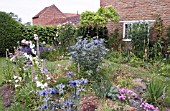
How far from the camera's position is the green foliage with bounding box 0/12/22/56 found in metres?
13.5

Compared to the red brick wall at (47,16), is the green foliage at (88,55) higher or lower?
Result: lower

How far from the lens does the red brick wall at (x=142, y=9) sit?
456 inches

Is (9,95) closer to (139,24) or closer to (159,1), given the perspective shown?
(139,24)

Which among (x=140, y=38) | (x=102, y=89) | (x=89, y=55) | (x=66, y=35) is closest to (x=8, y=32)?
(x=66, y=35)

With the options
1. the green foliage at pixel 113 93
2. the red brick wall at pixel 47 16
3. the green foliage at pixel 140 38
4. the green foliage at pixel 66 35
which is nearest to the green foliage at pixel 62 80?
the green foliage at pixel 113 93

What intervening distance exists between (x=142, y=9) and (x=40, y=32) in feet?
22.2

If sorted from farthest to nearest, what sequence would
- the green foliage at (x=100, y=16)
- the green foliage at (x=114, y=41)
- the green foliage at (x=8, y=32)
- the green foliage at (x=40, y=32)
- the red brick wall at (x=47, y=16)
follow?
the red brick wall at (x=47, y=16)
the green foliage at (x=40, y=32)
the green foliage at (x=8, y=32)
the green foliage at (x=114, y=41)
the green foliage at (x=100, y=16)

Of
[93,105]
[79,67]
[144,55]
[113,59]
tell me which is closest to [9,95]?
[79,67]

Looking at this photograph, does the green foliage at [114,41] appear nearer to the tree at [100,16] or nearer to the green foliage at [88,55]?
the tree at [100,16]

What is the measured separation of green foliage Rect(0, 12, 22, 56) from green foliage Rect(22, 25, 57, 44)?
0.57m

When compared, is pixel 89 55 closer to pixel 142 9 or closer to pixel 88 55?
pixel 88 55

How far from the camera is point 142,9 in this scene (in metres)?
12.5

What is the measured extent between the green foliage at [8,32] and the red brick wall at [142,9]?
5.86 m

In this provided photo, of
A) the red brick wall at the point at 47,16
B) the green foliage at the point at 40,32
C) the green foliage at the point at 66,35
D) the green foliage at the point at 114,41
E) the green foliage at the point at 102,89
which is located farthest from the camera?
the red brick wall at the point at 47,16
